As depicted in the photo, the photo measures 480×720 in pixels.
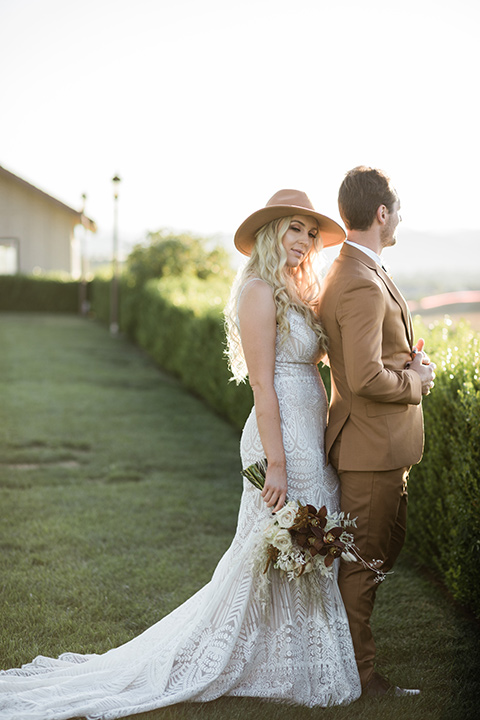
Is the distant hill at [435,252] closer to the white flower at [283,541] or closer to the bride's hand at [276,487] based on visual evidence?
the bride's hand at [276,487]

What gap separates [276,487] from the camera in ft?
10.8

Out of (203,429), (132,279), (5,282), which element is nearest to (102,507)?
(203,429)

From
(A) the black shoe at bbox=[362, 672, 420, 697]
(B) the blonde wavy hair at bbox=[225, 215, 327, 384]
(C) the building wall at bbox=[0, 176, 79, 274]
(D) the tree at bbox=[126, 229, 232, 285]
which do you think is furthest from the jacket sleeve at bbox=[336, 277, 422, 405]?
(C) the building wall at bbox=[0, 176, 79, 274]

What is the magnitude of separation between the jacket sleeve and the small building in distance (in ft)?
99.2

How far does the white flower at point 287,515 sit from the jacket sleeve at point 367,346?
568mm

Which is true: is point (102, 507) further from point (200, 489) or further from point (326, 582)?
point (326, 582)

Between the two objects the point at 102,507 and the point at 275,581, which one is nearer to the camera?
the point at 275,581

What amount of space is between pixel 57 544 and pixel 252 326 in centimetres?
308

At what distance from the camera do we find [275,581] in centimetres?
336

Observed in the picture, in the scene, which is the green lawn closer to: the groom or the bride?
the bride

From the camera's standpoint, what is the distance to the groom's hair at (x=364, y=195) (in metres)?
3.14

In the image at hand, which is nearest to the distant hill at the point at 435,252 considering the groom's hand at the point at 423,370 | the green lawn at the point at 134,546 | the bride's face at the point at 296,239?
the green lawn at the point at 134,546

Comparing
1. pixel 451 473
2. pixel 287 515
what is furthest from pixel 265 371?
pixel 451 473

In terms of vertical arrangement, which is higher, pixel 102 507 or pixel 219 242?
pixel 219 242
